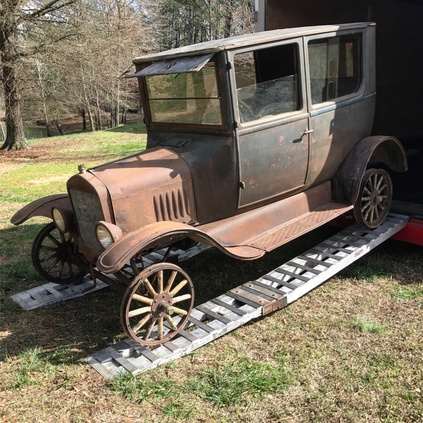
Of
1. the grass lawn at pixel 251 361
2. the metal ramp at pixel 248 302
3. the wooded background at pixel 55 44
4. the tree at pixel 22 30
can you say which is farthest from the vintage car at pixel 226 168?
the tree at pixel 22 30

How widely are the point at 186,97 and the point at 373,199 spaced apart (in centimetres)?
223

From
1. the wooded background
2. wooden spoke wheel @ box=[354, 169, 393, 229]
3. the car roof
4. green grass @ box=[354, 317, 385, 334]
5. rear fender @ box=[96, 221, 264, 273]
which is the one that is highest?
the wooded background

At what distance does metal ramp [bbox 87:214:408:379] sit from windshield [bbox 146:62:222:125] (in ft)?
4.80

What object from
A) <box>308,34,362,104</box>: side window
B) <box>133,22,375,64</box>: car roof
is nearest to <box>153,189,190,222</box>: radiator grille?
<box>133,22,375,64</box>: car roof

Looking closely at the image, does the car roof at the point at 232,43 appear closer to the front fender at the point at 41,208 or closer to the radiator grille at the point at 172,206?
the radiator grille at the point at 172,206

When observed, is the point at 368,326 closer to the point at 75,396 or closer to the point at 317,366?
the point at 317,366

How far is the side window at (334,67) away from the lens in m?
3.99

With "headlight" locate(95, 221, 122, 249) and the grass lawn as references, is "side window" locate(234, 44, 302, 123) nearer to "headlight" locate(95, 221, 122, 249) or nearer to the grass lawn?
"headlight" locate(95, 221, 122, 249)

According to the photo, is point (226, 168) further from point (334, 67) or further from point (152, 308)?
point (334, 67)

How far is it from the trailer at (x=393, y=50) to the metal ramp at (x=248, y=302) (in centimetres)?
168

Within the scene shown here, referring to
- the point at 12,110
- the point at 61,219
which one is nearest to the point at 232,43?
the point at 61,219

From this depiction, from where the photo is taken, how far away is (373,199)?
14.9ft

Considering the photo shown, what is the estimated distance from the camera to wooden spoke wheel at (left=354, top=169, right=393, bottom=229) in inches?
174

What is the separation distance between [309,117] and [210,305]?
6.17 ft
